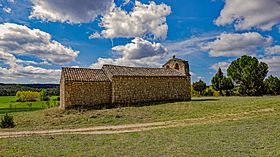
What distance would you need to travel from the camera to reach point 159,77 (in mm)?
30500

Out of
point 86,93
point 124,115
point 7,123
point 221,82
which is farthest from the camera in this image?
point 221,82

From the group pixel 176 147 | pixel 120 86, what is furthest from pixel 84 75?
pixel 176 147

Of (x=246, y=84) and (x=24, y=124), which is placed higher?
(x=246, y=84)

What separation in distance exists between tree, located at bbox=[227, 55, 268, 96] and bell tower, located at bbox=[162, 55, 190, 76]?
19.9 m

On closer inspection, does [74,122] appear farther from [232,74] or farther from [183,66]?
[232,74]

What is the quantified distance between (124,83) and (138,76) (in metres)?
2.00

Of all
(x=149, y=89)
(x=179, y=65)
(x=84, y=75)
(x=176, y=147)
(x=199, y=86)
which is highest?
(x=179, y=65)

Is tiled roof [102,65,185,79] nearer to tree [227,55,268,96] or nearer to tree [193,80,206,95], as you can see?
Answer: tree [227,55,268,96]

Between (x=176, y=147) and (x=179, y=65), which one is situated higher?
(x=179, y=65)

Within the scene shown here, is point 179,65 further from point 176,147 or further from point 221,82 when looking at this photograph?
point 176,147

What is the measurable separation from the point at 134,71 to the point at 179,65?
8.31 m

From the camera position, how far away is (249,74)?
159 feet

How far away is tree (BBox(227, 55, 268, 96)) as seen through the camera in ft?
159

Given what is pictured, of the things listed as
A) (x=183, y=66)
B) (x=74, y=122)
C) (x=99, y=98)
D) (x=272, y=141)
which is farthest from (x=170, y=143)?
(x=183, y=66)
